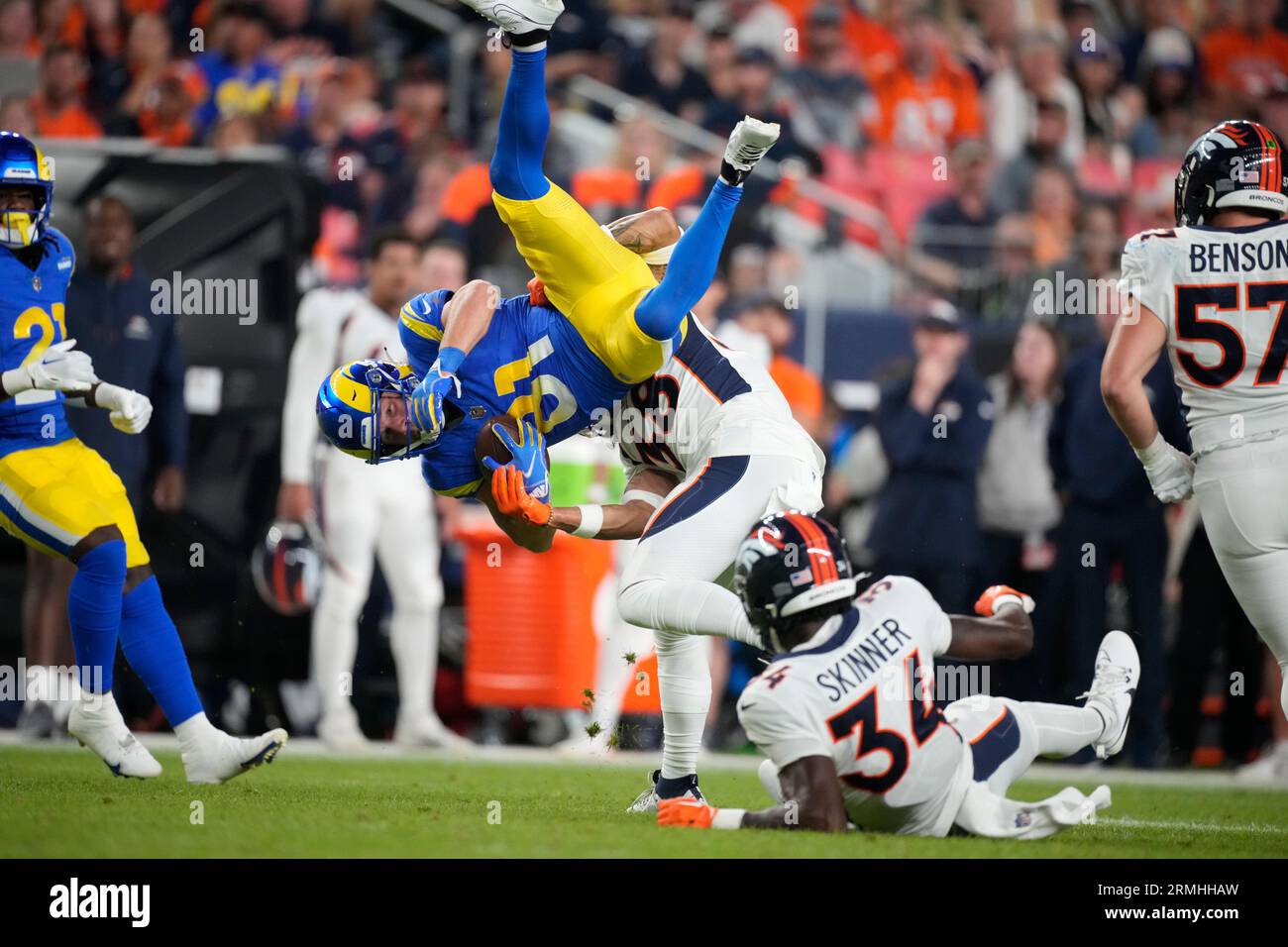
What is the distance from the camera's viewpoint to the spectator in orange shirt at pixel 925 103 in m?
14.1

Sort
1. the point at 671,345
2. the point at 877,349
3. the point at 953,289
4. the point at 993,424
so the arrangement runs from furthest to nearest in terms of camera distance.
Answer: the point at 953,289
the point at 877,349
the point at 993,424
the point at 671,345

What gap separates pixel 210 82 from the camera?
516 inches

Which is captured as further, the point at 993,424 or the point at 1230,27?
the point at 1230,27

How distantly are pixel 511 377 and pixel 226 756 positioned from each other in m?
1.83

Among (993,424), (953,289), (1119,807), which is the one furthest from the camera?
(953,289)

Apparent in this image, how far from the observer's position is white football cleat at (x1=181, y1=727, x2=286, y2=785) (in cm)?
647

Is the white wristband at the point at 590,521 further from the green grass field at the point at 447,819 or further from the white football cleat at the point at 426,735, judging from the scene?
the white football cleat at the point at 426,735

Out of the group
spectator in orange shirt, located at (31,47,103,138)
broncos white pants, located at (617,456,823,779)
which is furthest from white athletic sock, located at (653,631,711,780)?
spectator in orange shirt, located at (31,47,103,138)

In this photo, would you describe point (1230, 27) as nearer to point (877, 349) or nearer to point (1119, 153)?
point (1119, 153)

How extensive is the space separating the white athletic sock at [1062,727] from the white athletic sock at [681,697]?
4.34 ft

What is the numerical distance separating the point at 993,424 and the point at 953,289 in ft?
6.19

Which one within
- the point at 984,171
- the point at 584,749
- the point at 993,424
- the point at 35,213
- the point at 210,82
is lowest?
the point at 584,749

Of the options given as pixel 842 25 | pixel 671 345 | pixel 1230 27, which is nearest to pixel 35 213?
pixel 671 345

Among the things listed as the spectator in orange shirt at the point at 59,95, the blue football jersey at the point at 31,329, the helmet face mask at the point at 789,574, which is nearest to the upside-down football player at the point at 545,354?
the helmet face mask at the point at 789,574
